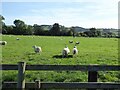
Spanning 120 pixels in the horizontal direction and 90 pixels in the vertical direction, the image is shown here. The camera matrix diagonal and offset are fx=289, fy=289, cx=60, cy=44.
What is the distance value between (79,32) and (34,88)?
473ft

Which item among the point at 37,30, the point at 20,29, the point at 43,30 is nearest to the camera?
the point at 43,30

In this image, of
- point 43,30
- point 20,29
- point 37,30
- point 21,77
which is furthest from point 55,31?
point 21,77

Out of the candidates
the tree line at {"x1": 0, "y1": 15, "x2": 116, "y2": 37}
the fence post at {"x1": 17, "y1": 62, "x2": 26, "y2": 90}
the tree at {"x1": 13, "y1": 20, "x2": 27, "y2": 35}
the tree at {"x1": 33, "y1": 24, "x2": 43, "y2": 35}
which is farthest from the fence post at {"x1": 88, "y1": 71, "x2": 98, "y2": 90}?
the tree at {"x1": 33, "y1": 24, "x2": 43, "y2": 35}

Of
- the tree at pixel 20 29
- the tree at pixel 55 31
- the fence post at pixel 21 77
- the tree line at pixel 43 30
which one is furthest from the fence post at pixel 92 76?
the tree at pixel 20 29

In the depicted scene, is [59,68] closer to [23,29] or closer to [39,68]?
[39,68]

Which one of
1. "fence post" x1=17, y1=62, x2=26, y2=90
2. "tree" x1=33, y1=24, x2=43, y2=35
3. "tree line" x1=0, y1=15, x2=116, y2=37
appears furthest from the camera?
"tree" x1=33, y1=24, x2=43, y2=35

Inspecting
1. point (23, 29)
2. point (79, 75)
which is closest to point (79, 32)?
point (23, 29)

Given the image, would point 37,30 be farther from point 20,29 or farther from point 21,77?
point 21,77

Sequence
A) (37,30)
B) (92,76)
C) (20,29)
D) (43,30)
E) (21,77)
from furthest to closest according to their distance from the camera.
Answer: (37,30), (20,29), (43,30), (92,76), (21,77)

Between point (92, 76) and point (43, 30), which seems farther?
point (43, 30)

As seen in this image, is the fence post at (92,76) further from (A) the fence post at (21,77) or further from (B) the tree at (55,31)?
(B) the tree at (55,31)

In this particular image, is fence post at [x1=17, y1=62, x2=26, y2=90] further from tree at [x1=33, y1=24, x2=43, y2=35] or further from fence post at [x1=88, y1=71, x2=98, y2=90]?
tree at [x1=33, y1=24, x2=43, y2=35]

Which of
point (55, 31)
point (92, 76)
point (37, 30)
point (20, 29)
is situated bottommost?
point (92, 76)

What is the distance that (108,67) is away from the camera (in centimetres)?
927
